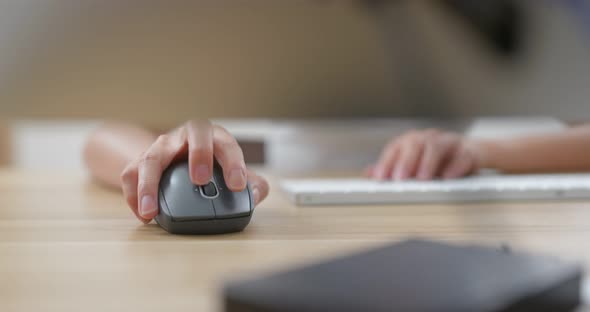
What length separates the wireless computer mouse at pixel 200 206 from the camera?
585 millimetres

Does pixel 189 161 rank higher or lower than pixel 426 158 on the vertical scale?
higher

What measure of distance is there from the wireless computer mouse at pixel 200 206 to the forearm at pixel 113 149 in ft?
0.89

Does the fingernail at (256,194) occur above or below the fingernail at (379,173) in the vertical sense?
above

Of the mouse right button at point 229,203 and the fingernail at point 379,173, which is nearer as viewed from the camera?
the mouse right button at point 229,203

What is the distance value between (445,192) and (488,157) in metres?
0.32

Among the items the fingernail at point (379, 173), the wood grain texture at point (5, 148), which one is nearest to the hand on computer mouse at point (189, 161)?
the fingernail at point (379, 173)

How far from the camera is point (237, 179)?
60cm

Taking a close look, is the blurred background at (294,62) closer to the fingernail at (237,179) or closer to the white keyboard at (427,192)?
the fingernail at (237,179)

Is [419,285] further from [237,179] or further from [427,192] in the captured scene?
[427,192]

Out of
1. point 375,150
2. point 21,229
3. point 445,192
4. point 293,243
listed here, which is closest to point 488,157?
point 445,192

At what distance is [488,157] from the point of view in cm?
109

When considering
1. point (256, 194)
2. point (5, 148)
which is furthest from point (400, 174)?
point (5, 148)

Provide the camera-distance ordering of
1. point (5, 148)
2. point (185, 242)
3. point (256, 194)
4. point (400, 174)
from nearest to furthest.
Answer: point (185, 242)
point (256, 194)
point (400, 174)
point (5, 148)

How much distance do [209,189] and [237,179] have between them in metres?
0.03
